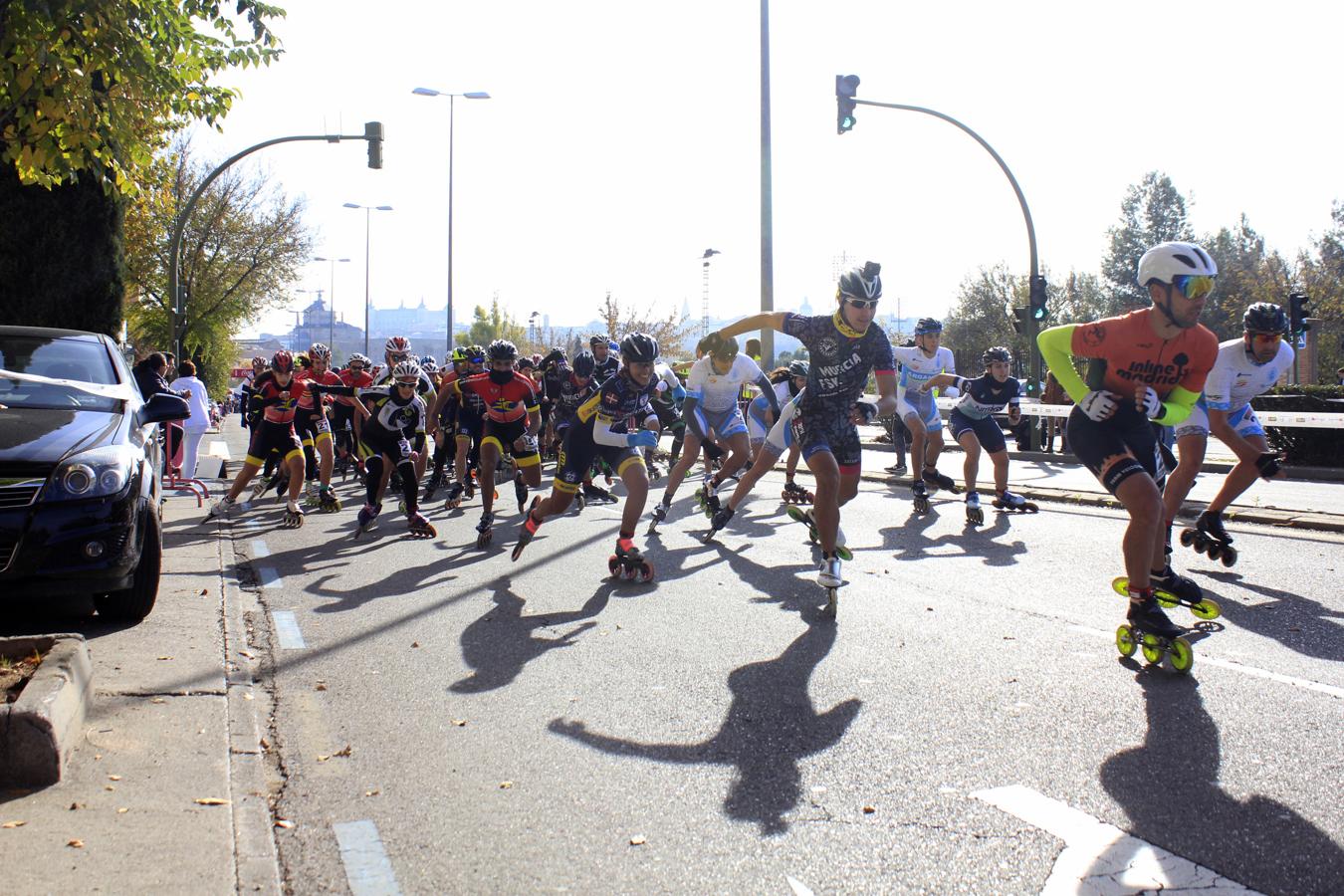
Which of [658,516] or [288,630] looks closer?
[288,630]

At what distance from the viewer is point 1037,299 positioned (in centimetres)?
2136

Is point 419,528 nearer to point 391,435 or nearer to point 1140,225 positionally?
point 391,435

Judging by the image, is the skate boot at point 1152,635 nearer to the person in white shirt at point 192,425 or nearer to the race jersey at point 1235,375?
the race jersey at point 1235,375

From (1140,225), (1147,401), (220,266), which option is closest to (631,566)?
(1147,401)

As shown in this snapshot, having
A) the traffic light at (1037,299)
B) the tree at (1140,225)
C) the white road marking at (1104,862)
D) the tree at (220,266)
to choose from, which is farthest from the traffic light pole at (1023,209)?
the tree at (1140,225)

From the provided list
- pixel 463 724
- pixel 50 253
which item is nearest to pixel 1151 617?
pixel 463 724

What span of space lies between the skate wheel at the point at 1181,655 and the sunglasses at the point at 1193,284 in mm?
1626

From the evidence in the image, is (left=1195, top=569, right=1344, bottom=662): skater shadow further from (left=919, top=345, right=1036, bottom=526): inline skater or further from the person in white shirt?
the person in white shirt

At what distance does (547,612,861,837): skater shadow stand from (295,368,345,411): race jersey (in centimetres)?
912

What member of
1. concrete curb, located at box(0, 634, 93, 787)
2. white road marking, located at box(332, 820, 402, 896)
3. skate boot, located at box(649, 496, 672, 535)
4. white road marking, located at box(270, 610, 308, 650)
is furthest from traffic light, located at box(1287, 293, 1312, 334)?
concrete curb, located at box(0, 634, 93, 787)

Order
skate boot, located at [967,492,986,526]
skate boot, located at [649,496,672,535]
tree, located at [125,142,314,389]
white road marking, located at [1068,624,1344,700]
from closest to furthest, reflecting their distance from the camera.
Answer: white road marking, located at [1068,624,1344,700] < skate boot, located at [649,496,672,535] < skate boot, located at [967,492,986,526] < tree, located at [125,142,314,389]

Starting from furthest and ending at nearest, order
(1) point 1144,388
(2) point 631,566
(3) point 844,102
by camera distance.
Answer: (3) point 844,102 → (2) point 631,566 → (1) point 1144,388

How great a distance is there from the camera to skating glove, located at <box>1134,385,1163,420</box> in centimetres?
546

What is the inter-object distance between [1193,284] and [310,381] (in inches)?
405
